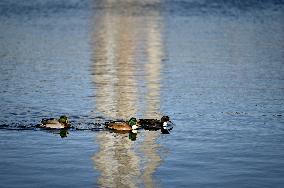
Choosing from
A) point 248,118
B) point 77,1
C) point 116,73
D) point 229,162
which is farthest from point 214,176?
point 77,1

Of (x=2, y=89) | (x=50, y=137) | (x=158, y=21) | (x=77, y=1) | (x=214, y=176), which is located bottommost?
(x=214, y=176)

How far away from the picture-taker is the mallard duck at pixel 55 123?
3108 centimetres

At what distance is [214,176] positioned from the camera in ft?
82.9

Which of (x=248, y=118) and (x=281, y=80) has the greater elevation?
(x=281, y=80)

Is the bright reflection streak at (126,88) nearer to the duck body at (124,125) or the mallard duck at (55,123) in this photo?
the duck body at (124,125)

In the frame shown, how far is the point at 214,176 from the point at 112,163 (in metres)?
3.70

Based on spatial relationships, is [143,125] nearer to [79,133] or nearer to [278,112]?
[79,133]

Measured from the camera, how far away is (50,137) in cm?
3077

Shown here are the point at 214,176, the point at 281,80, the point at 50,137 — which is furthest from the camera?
the point at 281,80

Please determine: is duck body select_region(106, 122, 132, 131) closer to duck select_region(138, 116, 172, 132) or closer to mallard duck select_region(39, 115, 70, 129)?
duck select_region(138, 116, 172, 132)

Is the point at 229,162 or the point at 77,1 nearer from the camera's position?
the point at 229,162

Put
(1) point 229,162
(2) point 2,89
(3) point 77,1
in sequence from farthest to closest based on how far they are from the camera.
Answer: (3) point 77,1, (2) point 2,89, (1) point 229,162

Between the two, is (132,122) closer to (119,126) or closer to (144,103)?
(119,126)

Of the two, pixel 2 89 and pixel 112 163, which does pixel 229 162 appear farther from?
pixel 2 89
